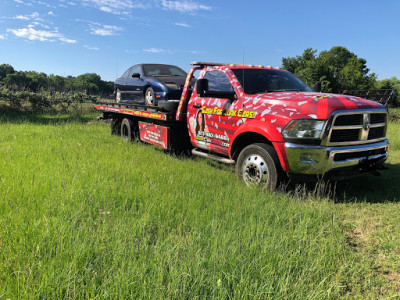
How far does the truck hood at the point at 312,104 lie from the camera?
152 inches

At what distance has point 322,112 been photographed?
3.85 metres

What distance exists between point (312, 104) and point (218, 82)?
211 cm

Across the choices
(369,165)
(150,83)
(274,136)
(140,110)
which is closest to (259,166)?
(274,136)

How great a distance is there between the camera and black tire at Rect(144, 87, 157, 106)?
7784 mm

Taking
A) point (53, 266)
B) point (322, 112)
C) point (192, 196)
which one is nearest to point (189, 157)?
point (192, 196)

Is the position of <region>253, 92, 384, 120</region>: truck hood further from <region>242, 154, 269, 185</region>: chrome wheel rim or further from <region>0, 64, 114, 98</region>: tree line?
<region>0, 64, 114, 98</region>: tree line

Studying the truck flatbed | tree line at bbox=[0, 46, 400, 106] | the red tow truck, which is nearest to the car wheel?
the truck flatbed

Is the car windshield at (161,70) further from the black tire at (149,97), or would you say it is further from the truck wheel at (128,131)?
the truck wheel at (128,131)

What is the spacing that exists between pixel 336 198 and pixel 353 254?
1847 millimetres

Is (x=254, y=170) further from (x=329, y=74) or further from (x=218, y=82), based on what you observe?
(x=329, y=74)

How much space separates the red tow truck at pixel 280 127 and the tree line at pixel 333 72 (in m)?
39.4

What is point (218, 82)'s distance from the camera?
554 centimetres

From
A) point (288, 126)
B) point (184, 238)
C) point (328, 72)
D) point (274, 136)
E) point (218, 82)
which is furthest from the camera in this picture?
point (328, 72)

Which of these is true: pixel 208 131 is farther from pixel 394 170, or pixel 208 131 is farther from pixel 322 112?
pixel 394 170
